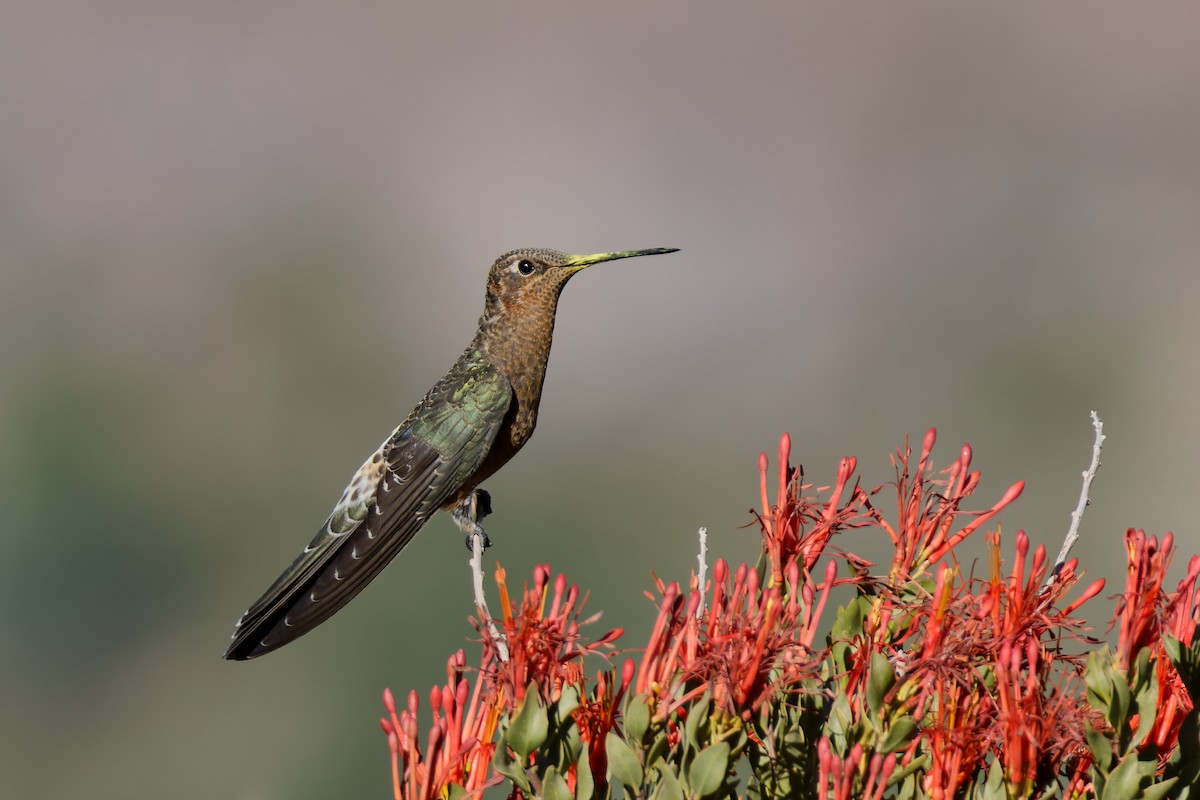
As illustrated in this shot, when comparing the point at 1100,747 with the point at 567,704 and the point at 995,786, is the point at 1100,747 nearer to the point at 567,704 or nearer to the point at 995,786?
the point at 995,786

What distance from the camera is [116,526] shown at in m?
14.6

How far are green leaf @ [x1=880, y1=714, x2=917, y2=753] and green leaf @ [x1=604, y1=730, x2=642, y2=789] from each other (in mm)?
362

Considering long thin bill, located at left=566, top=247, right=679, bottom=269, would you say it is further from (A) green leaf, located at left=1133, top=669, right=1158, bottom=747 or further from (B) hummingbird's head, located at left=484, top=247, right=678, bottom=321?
(A) green leaf, located at left=1133, top=669, right=1158, bottom=747

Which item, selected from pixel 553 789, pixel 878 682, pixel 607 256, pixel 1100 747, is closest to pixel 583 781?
pixel 553 789

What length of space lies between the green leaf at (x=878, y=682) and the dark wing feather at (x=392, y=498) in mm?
2461

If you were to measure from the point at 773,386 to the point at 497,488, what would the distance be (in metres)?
3.73

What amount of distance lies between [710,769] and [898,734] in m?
0.30

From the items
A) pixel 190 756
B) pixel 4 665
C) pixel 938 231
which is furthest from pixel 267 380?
pixel 938 231

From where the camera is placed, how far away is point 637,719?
1.91 metres

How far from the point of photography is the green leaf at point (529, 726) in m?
1.93

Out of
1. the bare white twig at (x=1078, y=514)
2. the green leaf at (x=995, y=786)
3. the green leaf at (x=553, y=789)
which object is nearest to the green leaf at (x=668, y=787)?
the green leaf at (x=553, y=789)

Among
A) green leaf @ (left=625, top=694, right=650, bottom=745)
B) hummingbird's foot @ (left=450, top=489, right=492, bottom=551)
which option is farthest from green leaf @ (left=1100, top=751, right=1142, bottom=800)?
hummingbird's foot @ (left=450, top=489, right=492, bottom=551)

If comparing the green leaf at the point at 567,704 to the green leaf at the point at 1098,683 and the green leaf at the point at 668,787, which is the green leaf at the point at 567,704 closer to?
the green leaf at the point at 668,787

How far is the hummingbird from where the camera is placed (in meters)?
4.42
